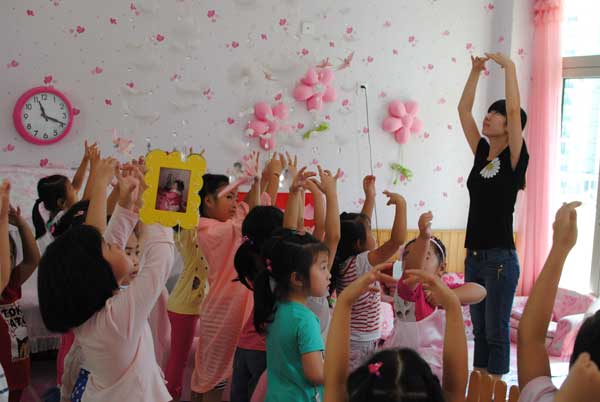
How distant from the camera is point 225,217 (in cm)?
259

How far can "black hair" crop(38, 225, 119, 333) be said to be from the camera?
150 cm

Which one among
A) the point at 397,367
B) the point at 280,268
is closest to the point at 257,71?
the point at 280,268

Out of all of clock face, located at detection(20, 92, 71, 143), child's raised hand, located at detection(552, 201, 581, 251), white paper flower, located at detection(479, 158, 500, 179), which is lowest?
child's raised hand, located at detection(552, 201, 581, 251)

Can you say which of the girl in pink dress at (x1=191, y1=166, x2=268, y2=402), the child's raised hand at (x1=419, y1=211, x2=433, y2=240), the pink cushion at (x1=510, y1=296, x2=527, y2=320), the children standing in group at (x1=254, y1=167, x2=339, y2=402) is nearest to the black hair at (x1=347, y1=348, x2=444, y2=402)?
the children standing in group at (x1=254, y1=167, x2=339, y2=402)

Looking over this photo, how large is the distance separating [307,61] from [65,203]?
2165 mm

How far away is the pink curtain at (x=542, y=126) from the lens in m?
4.68

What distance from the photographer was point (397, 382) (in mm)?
1098

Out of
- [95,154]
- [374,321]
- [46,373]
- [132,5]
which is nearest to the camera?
[374,321]

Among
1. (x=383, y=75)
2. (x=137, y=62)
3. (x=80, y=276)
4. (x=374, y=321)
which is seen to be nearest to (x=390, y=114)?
(x=383, y=75)

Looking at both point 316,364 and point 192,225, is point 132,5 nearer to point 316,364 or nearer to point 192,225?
point 192,225

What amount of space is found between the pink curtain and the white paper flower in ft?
7.17

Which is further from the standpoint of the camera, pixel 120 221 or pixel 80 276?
pixel 120 221

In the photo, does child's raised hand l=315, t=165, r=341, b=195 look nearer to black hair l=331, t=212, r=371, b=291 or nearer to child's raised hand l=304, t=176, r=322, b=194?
child's raised hand l=304, t=176, r=322, b=194

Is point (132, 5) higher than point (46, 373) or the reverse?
higher
